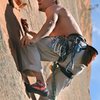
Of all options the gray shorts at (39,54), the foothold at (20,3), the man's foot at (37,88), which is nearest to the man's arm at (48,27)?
the gray shorts at (39,54)

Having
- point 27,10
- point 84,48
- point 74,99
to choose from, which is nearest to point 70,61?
point 84,48

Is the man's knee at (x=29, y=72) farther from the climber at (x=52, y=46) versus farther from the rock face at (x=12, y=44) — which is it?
the rock face at (x=12, y=44)

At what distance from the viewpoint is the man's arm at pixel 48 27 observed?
437 centimetres

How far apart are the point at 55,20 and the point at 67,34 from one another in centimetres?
21

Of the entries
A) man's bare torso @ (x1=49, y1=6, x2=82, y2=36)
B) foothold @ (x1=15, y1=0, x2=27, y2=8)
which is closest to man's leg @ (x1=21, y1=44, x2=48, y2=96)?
man's bare torso @ (x1=49, y1=6, x2=82, y2=36)

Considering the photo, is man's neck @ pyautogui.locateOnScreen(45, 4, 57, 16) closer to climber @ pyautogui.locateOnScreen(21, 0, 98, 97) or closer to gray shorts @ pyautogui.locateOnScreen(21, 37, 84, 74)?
climber @ pyautogui.locateOnScreen(21, 0, 98, 97)

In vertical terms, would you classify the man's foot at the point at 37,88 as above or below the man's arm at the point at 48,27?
below

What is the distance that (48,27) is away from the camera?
4.41 m

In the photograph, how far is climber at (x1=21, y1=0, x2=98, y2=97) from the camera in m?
4.35

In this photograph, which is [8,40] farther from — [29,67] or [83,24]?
[83,24]

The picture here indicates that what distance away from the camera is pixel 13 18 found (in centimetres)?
472

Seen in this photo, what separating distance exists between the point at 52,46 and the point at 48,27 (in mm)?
196

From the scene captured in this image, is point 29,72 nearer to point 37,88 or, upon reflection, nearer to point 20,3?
point 37,88

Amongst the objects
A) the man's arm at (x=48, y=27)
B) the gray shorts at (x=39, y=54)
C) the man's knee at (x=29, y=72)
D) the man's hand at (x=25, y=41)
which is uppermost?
the man's arm at (x=48, y=27)
